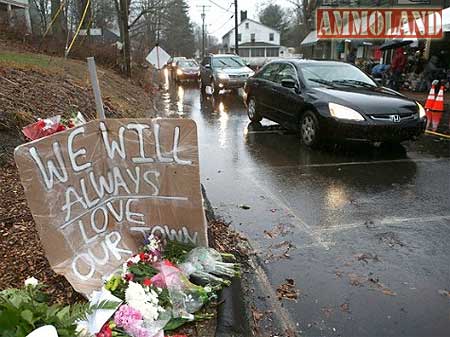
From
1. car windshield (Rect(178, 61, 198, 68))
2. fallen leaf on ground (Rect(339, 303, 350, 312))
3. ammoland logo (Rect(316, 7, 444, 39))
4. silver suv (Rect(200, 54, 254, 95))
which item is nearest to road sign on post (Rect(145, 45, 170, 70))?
silver suv (Rect(200, 54, 254, 95))

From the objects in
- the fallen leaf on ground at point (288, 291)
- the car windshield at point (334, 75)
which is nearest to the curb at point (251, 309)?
the fallen leaf on ground at point (288, 291)

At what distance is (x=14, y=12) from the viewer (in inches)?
933

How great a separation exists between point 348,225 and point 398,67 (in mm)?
15273

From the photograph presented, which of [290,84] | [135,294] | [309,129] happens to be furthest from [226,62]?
[135,294]

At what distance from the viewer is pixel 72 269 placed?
2.62m

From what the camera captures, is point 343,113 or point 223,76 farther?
point 223,76

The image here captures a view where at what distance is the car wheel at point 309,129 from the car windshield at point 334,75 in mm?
691

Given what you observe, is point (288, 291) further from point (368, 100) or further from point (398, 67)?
point (398, 67)

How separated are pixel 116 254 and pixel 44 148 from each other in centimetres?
86

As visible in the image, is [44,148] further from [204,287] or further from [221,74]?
[221,74]

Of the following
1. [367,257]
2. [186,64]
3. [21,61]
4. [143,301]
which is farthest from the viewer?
[186,64]

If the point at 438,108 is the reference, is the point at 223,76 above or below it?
above

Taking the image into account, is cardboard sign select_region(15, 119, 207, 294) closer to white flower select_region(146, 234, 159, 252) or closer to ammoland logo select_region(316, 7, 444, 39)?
white flower select_region(146, 234, 159, 252)

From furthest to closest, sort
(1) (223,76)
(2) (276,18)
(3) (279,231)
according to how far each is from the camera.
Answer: (2) (276,18) < (1) (223,76) < (3) (279,231)
